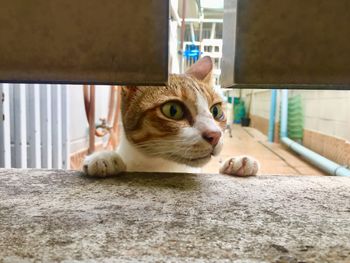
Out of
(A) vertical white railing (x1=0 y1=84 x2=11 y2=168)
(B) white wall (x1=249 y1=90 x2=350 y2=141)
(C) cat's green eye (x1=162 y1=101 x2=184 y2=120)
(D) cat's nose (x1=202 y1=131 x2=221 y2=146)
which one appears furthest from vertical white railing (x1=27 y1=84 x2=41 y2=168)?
(B) white wall (x1=249 y1=90 x2=350 y2=141)

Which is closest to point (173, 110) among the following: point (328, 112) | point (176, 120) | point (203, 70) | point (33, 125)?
point (176, 120)

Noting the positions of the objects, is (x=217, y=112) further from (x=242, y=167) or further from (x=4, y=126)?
(x=4, y=126)

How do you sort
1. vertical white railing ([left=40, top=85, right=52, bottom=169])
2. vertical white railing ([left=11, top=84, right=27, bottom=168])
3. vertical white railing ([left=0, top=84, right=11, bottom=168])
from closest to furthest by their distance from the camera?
1. vertical white railing ([left=0, top=84, right=11, bottom=168])
2. vertical white railing ([left=11, top=84, right=27, bottom=168])
3. vertical white railing ([left=40, top=85, right=52, bottom=169])

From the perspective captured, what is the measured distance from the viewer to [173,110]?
0.98m

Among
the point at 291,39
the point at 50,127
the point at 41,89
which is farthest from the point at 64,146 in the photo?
the point at 291,39

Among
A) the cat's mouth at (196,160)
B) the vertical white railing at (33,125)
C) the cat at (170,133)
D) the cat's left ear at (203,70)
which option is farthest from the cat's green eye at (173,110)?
the vertical white railing at (33,125)

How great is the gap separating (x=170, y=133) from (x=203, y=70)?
1.44ft

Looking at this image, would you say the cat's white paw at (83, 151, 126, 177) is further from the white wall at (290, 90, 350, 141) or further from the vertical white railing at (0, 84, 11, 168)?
the white wall at (290, 90, 350, 141)

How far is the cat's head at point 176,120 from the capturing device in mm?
883

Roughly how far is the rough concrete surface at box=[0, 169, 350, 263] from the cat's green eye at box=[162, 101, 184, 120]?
0.22 m

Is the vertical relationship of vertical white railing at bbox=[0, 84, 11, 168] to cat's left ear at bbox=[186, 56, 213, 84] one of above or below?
below

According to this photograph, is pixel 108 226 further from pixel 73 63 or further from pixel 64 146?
pixel 64 146

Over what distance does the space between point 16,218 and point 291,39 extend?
1.72ft

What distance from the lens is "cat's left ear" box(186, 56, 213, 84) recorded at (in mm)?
1273
